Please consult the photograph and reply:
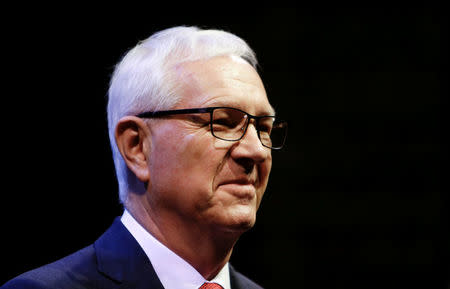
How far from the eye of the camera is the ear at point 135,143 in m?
1.80

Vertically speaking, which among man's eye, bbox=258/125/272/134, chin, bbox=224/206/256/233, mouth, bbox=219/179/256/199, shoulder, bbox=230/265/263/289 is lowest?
shoulder, bbox=230/265/263/289

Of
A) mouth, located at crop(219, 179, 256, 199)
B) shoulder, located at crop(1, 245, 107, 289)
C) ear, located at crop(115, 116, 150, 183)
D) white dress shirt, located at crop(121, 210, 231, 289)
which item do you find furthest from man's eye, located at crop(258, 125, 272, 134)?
shoulder, located at crop(1, 245, 107, 289)

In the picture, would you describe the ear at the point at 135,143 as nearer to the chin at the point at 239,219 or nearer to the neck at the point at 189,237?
the neck at the point at 189,237

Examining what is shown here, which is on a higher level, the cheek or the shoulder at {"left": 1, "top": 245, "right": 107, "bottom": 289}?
the cheek

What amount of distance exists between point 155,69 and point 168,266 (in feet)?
2.36

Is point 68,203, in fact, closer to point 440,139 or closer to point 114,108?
point 114,108

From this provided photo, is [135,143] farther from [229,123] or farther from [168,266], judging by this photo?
[168,266]

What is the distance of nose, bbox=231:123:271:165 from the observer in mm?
1731

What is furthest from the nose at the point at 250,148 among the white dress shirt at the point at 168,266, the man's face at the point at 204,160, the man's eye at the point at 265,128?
the white dress shirt at the point at 168,266

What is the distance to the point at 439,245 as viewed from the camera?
3.45 metres

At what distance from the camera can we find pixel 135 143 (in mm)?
1823

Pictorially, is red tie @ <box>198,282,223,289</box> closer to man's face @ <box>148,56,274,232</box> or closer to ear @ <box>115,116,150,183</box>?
man's face @ <box>148,56,274,232</box>

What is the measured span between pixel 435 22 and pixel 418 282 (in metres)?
1.84

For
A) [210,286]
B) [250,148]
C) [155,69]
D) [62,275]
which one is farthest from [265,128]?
[62,275]
